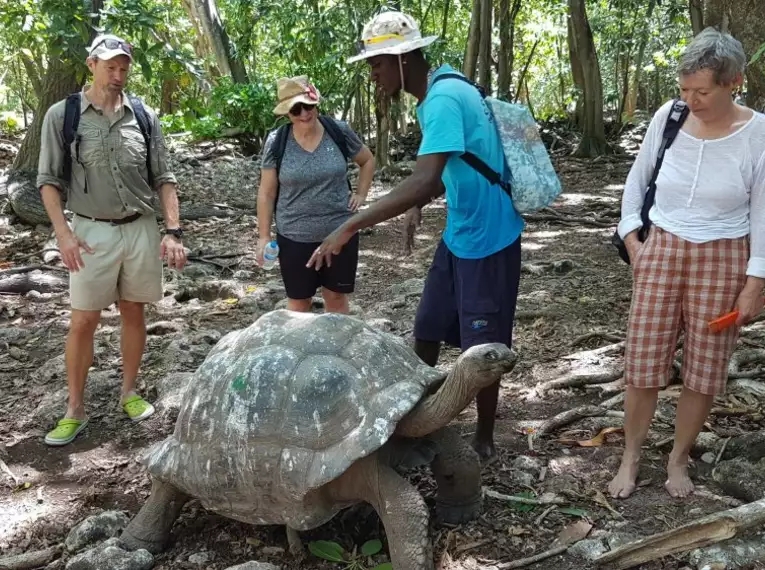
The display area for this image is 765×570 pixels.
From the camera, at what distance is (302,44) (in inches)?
586

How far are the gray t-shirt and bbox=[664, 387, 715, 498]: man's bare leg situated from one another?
245cm

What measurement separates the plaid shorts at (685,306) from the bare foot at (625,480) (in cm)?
45

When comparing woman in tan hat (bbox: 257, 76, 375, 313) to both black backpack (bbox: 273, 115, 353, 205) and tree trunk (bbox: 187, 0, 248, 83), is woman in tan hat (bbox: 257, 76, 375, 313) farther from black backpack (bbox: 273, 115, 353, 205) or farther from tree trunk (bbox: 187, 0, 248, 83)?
tree trunk (bbox: 187, 0, 248, 83)

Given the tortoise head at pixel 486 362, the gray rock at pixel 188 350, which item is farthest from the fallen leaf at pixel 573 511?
the gray rock at pixel 188 350

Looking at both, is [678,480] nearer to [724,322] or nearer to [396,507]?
[724,322]

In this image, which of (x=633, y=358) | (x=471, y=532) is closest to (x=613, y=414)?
(x=633, y=358)

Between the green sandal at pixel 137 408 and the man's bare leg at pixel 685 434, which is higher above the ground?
the man's bare leg at pixel 685 434

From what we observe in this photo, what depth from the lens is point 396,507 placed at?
9.61ft

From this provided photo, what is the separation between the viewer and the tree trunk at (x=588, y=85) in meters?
15.9

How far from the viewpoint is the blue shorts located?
346 cm

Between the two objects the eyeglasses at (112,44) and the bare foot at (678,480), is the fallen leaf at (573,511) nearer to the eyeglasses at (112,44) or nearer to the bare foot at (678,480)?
the bare foot at (678,480)

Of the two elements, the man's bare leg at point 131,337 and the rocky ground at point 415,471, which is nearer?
the rocky ground at point 415,471

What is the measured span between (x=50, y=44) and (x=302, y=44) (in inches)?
329

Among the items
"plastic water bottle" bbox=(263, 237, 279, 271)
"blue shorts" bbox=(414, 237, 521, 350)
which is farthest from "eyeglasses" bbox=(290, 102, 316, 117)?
"blue shorts" bbox=(414, 237, 521, 350)
